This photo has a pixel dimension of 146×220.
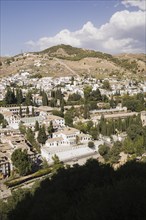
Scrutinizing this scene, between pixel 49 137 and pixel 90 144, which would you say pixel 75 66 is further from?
pixel 90 144

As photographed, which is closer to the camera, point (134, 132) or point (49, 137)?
point (134, 132)

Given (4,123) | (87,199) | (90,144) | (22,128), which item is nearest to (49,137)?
(22,128)

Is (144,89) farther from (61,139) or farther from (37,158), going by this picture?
(37,158)

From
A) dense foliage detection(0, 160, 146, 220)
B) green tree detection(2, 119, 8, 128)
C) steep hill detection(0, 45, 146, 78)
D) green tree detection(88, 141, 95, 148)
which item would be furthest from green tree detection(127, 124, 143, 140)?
steep hill detection(0, 45, 146, 78)

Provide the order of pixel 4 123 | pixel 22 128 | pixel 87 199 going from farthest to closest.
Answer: pixel 4 123 → pixel 22 128 → pixel 87 199

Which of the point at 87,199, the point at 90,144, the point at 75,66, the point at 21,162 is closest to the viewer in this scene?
the point at 87,199

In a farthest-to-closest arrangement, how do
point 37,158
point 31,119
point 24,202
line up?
point 31,119 < point 37,158 < point 24,202

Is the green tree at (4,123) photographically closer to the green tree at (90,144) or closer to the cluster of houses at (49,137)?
the cluster of houses at (49,137)

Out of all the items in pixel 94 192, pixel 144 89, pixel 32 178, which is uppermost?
pixel 144 89

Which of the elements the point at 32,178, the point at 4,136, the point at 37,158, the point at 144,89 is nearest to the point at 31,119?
the point at 4,136
